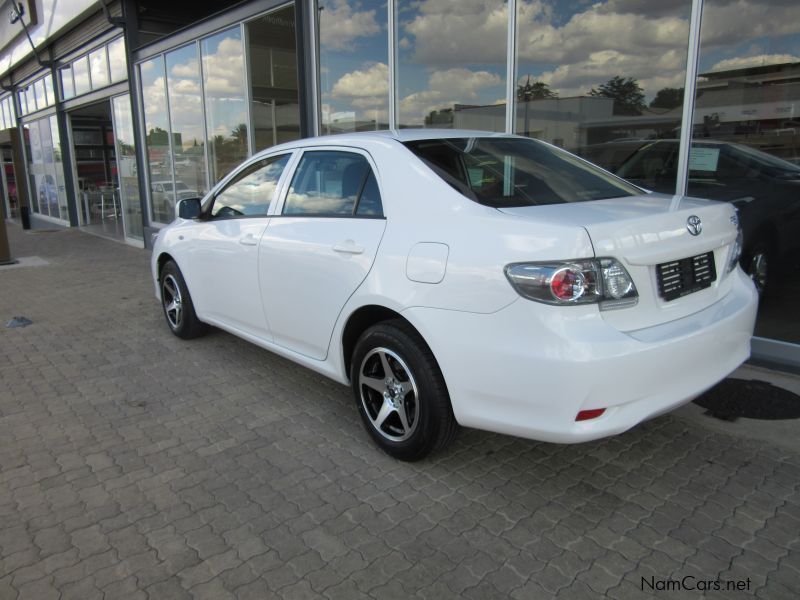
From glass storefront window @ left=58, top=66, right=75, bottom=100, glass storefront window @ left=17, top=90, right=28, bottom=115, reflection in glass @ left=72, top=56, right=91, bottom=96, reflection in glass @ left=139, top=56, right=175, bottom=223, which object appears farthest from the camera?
glass storefront window @ left=17, top=90, right=28, bottom=115

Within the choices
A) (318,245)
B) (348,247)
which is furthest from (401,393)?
(318,245)

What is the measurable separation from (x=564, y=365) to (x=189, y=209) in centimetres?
349

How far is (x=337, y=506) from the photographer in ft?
9.42

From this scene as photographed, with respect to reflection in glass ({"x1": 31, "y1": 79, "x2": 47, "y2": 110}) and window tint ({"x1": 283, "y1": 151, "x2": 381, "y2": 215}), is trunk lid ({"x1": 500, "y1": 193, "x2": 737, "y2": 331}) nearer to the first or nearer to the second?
window tint ({"x1": 283, "y1": 151, "x2": 381, "y2": 215})

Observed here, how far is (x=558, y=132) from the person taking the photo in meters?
6.18

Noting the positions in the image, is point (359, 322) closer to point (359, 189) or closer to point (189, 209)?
point (359, 189)

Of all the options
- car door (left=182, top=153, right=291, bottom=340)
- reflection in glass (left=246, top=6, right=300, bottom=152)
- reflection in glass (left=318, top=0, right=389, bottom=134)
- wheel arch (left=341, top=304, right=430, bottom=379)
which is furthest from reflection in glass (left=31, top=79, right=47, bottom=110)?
wheel arch (left=341, top=304, right=430, bottom=379)

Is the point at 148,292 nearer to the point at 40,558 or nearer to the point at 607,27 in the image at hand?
the point at 40,558

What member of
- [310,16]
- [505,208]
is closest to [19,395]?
[505,208]

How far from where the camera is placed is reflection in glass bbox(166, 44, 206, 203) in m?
10.3

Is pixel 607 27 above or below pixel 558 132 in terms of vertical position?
above

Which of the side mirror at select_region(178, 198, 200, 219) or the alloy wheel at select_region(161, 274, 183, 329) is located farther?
the alloy wheel at select_region(161, 274, 183, 329)

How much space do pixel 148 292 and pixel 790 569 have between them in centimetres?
736

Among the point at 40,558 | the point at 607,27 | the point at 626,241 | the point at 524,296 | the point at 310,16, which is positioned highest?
the point at 310,16
